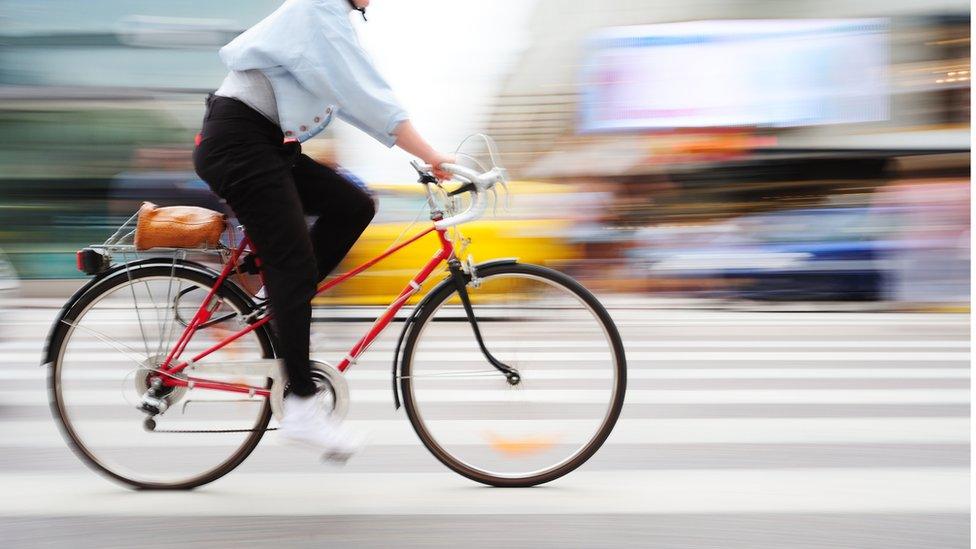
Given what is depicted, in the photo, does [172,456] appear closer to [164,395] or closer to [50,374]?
[164,395]

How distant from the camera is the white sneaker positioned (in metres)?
3.16

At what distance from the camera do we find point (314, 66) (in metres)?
2.93

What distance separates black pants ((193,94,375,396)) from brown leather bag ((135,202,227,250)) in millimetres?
115

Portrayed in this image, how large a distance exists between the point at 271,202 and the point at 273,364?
533mm

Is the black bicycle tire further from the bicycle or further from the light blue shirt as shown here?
the light blue shirt

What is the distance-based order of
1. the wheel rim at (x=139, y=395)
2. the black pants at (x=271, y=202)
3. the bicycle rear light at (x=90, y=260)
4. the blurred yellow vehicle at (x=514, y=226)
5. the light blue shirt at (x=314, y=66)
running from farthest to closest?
the blurred yellow vehicle at (x=514, y=226)
the wheel rim at (x=139, y=395)
the bicycle rear light at (x=90, y=260)
the black pants at (x=271, y=202)
the light blue shirt at (x=314, y=66)

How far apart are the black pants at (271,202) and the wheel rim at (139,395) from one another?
0.18 metres

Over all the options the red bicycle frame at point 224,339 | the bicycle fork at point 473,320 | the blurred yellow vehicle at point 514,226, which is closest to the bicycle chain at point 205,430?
the red bicycle frame at point 224,339

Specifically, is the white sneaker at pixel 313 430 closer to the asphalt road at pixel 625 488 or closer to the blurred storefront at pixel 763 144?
the asphalt road at pixel 625 488

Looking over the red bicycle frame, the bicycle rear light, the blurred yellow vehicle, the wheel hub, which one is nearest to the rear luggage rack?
the bicycle rear light

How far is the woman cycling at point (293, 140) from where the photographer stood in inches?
115

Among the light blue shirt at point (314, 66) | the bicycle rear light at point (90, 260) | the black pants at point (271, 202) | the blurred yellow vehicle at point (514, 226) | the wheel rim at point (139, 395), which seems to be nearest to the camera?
the light blue shirt at point (314, 66)

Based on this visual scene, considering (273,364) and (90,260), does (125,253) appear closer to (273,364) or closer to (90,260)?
(90,260)

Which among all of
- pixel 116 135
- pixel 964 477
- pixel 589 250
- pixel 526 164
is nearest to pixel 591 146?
pixel 526 164
